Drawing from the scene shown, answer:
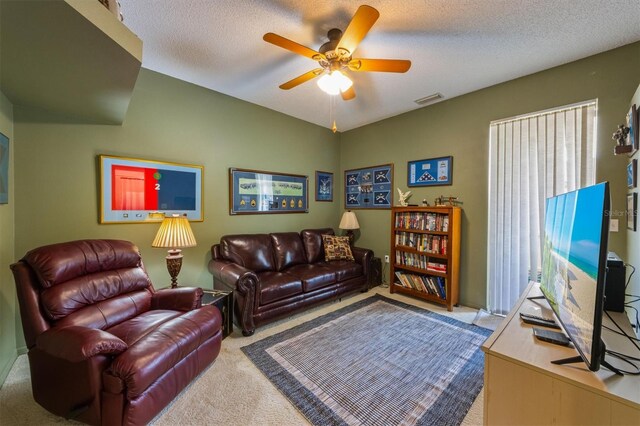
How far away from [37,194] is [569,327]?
376cm

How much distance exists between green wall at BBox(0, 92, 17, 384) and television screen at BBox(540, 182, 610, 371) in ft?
11.2

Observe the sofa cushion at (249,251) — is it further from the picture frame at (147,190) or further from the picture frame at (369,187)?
the picture frame at (369,187)

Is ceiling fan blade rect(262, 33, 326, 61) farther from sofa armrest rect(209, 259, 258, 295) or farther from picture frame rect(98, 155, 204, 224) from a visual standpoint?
sofa armrest rect(209, 259, 258, 295)

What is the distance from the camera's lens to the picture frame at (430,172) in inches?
132

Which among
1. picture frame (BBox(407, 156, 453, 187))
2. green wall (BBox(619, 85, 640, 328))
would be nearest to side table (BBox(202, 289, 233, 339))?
picture frame (BBox(407, 156, 453, 187))

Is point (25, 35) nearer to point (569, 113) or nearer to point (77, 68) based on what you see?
point (77, 68)

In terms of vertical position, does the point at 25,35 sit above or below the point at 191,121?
below

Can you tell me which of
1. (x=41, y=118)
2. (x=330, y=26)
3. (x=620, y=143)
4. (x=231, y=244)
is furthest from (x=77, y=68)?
(x=620, y=143)

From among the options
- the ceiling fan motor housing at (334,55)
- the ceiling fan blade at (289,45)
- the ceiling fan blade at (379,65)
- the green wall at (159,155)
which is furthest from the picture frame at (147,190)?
the ceiling fan blade at (379,65)

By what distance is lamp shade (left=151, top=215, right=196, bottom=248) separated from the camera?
7.80 feet

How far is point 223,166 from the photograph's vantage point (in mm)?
3293

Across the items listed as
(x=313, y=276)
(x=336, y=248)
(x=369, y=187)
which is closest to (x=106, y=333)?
(x=313, y=276)

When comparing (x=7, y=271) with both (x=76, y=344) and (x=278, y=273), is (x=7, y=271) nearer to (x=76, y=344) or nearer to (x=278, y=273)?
(x=76, y=344)

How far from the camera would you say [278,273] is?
309cm
